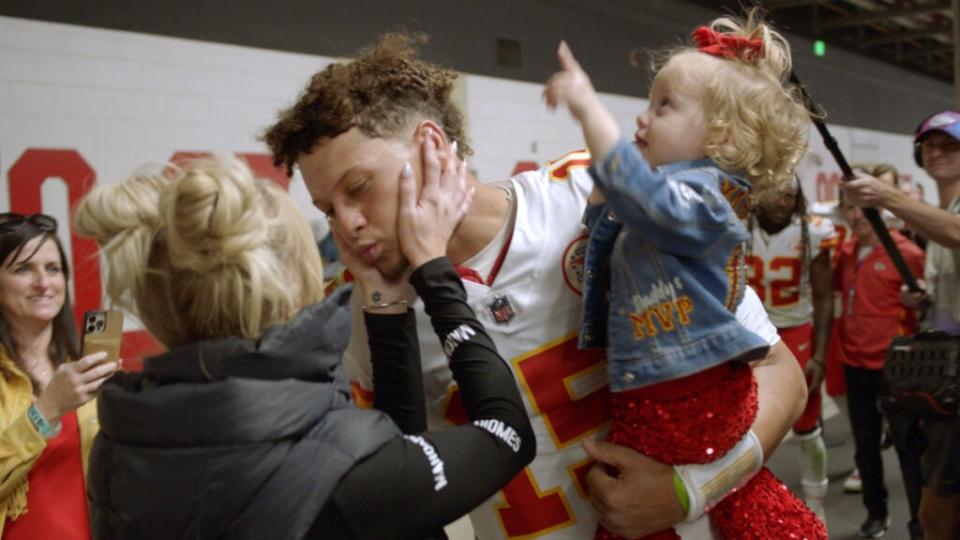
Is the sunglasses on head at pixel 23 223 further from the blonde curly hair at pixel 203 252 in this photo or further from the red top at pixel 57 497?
the blonde curly hair at pixel 203 252

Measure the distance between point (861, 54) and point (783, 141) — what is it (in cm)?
1081

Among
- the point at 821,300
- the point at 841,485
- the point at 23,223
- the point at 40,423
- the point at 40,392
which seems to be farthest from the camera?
the point at 841,485

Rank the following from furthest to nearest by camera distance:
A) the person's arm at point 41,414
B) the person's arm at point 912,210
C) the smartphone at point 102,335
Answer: the person's arm at point 912,210, the smartphone at point 102,335, the person's arm at point 41,414

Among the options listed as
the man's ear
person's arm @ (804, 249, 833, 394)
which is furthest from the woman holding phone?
person's arm @ (804, 249, 833, 394)

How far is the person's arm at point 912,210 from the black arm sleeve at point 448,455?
2.22m

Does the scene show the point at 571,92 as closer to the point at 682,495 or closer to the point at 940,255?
the point at 682,495

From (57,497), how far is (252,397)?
1.39 meters

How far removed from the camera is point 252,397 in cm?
Result: 108

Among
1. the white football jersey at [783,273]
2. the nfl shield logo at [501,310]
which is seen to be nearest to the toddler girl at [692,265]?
the nfl shield logo at [501,310]

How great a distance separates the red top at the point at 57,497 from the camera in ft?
6.92

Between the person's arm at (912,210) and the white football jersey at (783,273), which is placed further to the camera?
the white football jersey at (783,273)

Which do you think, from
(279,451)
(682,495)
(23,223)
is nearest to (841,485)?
(682,495)

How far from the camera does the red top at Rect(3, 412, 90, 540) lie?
2.11 meters

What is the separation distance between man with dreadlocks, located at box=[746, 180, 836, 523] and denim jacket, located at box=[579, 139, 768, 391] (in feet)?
10.9
